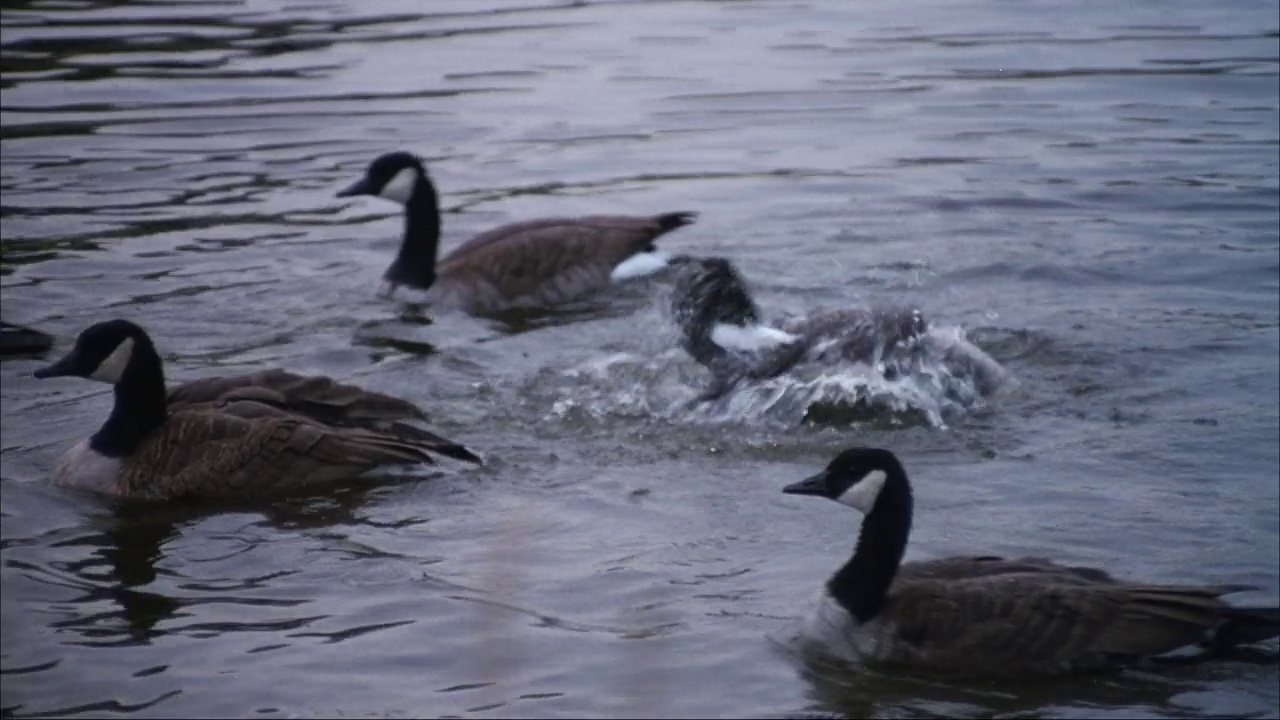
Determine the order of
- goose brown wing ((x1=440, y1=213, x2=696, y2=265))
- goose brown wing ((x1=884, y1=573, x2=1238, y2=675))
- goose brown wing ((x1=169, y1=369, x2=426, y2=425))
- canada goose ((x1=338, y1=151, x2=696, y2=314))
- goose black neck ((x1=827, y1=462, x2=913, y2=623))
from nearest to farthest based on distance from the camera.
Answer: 1. goose brown wing ((x1=884, y1=573, x2=1238, y2=675))
2. goose black neck ((x1=827, y1=462, x2=913, y2=623))
3. goose brown wing ((x1=169, y1=369, x2=426, y2=425))
4. canada goose ((x1=338, y1=151, x2=696, y2=314))
5. goose brown wing ((x1=440, y1=213, x2=696, y2=265))

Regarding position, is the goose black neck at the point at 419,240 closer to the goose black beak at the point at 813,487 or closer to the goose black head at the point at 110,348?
the goose black head at the point at 110,348

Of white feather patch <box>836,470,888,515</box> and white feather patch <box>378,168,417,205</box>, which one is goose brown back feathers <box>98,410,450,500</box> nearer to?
white feather patch <box>836,470,888,515</box>

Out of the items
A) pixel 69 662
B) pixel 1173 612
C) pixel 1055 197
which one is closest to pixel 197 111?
pixel 1055 197

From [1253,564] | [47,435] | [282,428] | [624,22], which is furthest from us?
[624,22]

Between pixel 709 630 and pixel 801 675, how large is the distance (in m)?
0.45

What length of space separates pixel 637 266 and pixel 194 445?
468 cm

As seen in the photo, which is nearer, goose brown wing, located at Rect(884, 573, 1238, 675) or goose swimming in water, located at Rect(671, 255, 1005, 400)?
goose brown wing, located at Rect(884, 573, 1238, 675)

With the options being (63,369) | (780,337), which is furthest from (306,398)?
(780,337)

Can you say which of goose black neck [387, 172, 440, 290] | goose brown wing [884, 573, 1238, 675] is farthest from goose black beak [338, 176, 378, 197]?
goose brown wing [884, 573, 1238, 675]

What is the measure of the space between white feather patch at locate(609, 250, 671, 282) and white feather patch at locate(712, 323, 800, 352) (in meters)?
2.54

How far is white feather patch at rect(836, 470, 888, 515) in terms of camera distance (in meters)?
7.62

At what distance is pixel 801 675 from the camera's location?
7.38 meters

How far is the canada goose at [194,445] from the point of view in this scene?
374 inches

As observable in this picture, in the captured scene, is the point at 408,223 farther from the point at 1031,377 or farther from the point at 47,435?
the point at 1031,377
